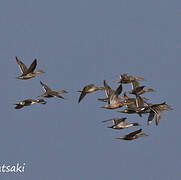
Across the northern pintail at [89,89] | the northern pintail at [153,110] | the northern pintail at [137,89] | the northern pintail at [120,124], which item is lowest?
the northern pintail at [120,124]

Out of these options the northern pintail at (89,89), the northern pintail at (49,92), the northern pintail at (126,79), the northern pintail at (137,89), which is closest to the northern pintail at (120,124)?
the northern pintail at (89,89)

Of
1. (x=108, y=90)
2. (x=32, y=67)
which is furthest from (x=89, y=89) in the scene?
(x=32, y=67)

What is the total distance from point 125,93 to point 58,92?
4288mm

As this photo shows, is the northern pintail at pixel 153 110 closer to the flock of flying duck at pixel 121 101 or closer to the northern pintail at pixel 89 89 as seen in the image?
the flock of flying duck at pixel 121 101

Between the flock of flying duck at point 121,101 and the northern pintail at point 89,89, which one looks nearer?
the flock of flying duck at point 121,101

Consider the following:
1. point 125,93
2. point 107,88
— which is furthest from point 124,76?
point 107,88

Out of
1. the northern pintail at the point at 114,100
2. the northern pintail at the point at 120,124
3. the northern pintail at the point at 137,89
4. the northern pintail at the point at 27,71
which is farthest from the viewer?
the northern pintail at the point at 137,89

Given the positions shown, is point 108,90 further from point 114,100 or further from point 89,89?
point 89,89

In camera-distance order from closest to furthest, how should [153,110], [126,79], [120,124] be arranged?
[120,124], [153,110], [126,79]

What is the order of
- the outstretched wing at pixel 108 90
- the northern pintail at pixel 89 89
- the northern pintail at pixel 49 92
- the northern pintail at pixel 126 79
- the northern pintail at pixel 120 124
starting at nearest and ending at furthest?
the northern pintail at pixel 120 124, the outstretched wing at pixel 108 90, the northern pintail at pixel 89 89, the northern pintail at pixel 49 92, the northern pintail at pixel 126 79

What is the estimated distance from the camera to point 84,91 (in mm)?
46375

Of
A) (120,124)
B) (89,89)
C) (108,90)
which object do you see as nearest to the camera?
(120,124)

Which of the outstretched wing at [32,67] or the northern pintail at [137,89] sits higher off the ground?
the outstretched wing at [32,67]

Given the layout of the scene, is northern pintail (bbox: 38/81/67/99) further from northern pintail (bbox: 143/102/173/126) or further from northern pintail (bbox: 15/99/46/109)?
northern pintail (bbox: 143/102/173/126)
